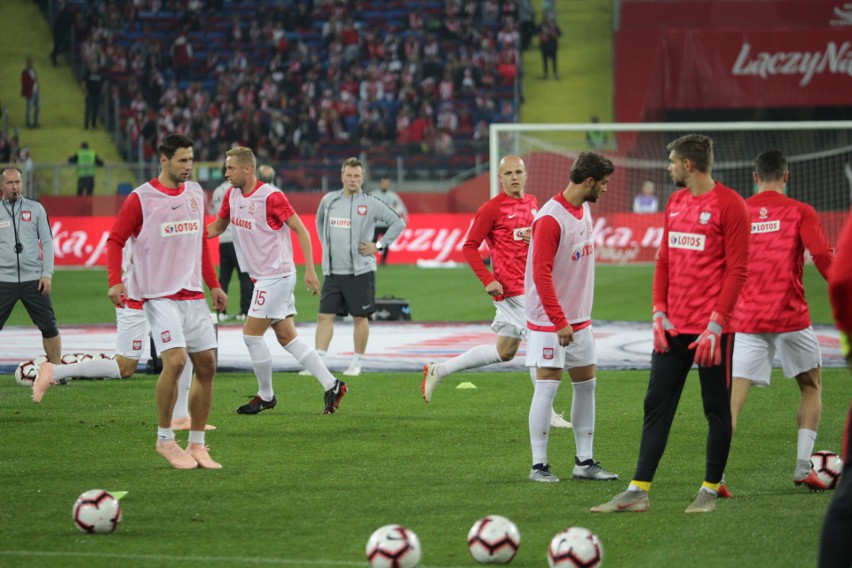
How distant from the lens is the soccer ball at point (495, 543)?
19.4ft

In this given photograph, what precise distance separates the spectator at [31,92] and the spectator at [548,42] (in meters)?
15.5

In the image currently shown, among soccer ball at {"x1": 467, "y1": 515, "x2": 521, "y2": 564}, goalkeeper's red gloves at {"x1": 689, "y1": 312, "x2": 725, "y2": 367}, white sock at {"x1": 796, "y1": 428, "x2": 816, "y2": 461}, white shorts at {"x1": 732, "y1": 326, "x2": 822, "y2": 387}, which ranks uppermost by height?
goalkeeper's red gloves at {"x1": 689, "y1": 312, "x2": 725, "y2": 367}

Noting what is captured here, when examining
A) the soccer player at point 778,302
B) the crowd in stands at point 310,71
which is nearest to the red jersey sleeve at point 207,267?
the soccer player at point 778,302

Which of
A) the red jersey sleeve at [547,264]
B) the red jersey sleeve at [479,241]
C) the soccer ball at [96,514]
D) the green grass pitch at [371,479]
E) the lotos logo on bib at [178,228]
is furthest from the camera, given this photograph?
the red jersey sleeve at [479,241]

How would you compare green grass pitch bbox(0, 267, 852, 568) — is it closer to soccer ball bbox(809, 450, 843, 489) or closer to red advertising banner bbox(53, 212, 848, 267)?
soccer ball bbox(809, 450, 843, 489)

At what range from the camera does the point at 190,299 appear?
8695mm

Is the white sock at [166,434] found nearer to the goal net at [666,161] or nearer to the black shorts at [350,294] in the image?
the black shorts at [350,294]

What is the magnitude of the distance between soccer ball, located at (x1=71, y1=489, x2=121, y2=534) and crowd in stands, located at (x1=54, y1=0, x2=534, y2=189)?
2710 cm

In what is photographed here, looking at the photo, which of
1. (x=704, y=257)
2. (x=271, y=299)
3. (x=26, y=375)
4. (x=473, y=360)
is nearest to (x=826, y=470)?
(x=704, y=257)

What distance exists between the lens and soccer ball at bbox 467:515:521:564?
5.91m

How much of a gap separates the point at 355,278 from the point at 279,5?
2948 centimetres

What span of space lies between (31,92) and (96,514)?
34.2m

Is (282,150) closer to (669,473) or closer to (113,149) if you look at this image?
(113,149)

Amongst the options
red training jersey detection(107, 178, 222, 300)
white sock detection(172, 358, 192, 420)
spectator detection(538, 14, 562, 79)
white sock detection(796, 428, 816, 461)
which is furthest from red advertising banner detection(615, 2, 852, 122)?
red training jersey detection(107, 178, 222, 300)
